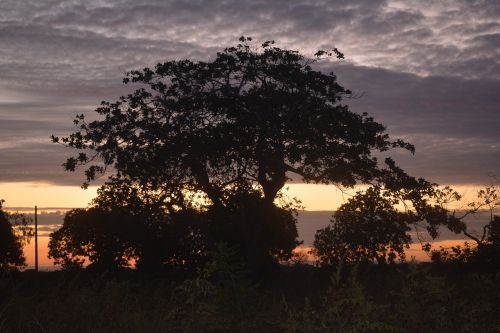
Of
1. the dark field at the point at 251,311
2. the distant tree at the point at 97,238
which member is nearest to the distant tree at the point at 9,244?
the distant tree at the point at 97,238

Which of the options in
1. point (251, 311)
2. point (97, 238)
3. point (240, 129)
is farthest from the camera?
point (97, 238)

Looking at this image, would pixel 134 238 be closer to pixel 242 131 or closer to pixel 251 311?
pixel 242 131

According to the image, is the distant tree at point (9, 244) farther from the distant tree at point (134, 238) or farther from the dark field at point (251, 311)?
the dark field at point (251, 311)

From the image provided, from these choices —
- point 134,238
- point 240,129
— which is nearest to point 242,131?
point 240,129

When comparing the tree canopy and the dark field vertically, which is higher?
the tree canopy

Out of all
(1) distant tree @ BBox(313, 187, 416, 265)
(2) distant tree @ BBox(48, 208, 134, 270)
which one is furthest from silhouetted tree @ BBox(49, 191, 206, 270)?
(1) distant tree @ BBox(313, 187, 416, 265)

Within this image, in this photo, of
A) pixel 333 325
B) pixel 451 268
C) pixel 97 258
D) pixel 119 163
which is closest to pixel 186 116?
pixel 119 163

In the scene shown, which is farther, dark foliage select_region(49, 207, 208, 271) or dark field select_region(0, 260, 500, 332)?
dark foliage select_region(49, 207, 208, 271)

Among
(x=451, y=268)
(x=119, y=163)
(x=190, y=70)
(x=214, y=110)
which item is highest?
(x=190, y=70)

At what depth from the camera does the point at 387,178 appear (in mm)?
29359

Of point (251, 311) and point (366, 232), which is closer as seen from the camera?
point (251, 311)

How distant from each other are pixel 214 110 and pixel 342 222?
8.67 meters

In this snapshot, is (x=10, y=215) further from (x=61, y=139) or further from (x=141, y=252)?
(x=61, y=139)

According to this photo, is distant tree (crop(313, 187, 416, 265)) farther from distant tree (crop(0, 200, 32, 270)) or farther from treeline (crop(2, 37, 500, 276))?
distant tree (crop(0, 200, 32, 270))
